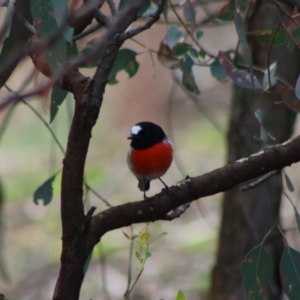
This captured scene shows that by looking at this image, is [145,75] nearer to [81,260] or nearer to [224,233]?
[224,233]

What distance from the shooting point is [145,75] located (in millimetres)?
8391

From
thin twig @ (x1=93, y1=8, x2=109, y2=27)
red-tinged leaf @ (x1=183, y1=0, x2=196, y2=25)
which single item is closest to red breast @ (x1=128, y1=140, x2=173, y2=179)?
red-tinged leaf @ (x1=183, y1=0, x2=196, y2=25)

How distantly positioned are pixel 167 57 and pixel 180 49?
0.06 metres

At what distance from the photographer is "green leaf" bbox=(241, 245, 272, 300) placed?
1944 mm

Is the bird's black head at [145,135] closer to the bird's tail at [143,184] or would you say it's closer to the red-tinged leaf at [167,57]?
the bird's tail at [143,184]

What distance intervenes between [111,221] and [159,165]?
1182 mm

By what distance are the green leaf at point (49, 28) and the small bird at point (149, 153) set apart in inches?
52.7

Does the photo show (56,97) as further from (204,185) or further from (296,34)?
(296,34)

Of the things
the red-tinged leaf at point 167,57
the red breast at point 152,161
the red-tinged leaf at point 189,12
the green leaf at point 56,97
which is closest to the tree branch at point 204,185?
the green leaf at point 56,97

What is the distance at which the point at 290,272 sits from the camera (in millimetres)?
1966

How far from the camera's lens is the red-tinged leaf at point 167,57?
243 cm

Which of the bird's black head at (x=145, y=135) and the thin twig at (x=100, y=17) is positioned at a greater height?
the bird's black head at (x=145, y=135)

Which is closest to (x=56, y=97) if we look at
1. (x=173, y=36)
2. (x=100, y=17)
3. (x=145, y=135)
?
(x=100, y=17)

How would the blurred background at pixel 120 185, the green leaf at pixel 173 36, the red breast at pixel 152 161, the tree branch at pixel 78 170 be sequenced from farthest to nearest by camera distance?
the blurred background at pixel 120 185
the red breast at pixel 152 161
the green leaf at pixel 173 36
the tree branch at pixel 78 170
